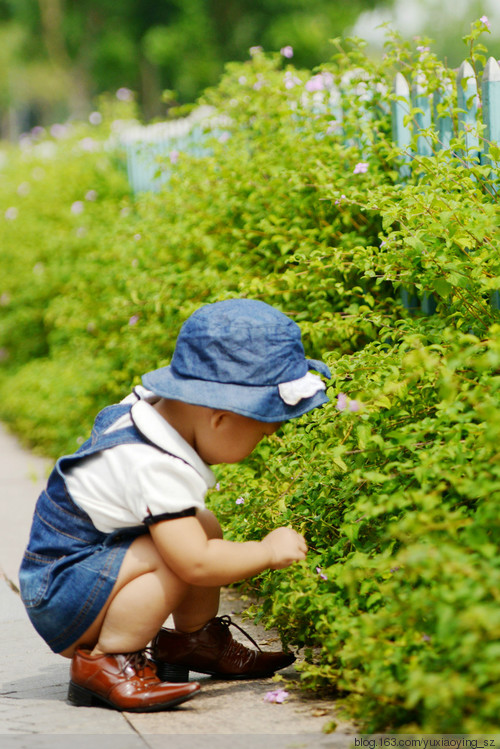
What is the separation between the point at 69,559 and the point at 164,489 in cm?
33

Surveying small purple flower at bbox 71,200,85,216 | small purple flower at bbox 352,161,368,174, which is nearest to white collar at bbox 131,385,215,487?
small purple flower at bbox 352,161,368,174

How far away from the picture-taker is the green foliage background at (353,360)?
5.99ft

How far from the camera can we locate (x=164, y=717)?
2252 mm

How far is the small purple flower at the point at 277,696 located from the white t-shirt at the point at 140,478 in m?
0.50

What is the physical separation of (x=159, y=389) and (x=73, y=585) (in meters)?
0.52

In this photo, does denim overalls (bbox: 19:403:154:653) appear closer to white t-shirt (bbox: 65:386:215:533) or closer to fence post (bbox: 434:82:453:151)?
white t-shirt (bbox: 65:386:215:533)

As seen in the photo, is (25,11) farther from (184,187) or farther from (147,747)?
(147,747)

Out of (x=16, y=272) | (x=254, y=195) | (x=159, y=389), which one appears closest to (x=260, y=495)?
(x=159, y=389)

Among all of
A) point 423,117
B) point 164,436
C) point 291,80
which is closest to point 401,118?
point 423,117

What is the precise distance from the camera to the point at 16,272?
8.40 metres

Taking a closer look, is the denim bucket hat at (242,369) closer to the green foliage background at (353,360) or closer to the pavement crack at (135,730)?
the green foliage background at (353,360)

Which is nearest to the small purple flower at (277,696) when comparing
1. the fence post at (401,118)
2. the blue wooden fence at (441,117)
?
the blue wooden fence at (441,117)

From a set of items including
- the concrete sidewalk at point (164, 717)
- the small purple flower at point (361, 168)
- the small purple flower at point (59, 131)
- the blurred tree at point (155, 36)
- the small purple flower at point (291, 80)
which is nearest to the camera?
the concrete sidewalk at point (164, 717)

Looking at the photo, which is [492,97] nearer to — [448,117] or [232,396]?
[448,117]
